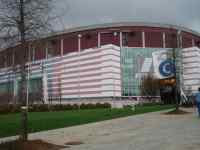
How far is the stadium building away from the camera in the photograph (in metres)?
88.0

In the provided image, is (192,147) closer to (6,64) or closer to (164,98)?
(6,64)

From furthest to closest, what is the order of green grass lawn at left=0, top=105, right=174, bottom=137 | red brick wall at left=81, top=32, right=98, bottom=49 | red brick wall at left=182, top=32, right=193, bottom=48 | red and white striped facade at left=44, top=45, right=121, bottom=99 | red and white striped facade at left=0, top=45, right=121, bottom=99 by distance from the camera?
→ red brick wall at left=182, top=32, right=193, bottom=48, red brick wall at left=81, top=32, right=98, bottom=49, red and white striped facade at left=44, top=45, right=121, bottom=99, red and white striped facade at left=0, top=45, right=121, bottom=99, green grass lawn at left=0, top=105, right=174, bottom=137

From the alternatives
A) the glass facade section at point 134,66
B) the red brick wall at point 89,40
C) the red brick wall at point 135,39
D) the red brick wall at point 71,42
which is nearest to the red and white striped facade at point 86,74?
the glass facade section at point 134,66

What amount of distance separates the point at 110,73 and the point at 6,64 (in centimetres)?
7441

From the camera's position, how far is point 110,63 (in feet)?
288

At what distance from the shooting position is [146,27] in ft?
307

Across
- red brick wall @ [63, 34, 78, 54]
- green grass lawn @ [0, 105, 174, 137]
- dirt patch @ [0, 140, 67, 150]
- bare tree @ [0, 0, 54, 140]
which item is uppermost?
red brick wall @ [63, 34, 78, 54]

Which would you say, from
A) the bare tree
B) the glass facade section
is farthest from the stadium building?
the bare tree

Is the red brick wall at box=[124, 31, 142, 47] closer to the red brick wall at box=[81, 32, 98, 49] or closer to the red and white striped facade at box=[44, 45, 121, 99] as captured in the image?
the red and white striped facade at box=[44, 45, 121, 99]

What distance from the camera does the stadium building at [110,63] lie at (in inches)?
3465

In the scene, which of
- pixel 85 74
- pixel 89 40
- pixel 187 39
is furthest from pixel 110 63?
pixel 187 39

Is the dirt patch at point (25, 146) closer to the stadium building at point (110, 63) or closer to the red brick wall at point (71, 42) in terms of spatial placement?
the stadium building at point (110, 63)

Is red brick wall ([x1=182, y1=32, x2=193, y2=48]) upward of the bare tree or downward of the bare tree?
upward

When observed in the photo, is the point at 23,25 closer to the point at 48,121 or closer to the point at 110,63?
the point at 48,121
